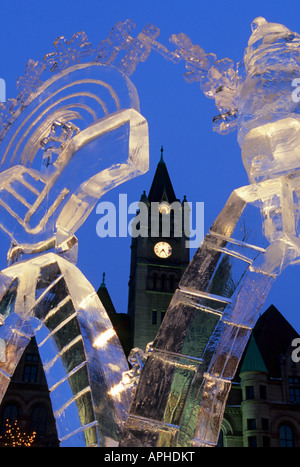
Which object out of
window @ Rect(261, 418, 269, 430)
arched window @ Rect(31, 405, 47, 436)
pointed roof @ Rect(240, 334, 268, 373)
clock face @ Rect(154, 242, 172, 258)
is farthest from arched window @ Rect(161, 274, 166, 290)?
arched window @ Rect(31, 405, 47, 436)

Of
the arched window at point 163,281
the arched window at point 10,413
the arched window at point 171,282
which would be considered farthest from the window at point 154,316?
the arched window at point 10,413

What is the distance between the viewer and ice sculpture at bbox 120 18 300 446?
374 cm

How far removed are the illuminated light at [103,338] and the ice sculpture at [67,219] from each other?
1 cm

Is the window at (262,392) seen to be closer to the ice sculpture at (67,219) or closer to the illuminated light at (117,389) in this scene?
the ice sculpture at (67,219)

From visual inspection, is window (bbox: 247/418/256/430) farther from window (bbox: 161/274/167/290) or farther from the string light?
window (bbox: 161/274/167/290)

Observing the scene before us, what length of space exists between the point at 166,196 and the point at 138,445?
150 feet

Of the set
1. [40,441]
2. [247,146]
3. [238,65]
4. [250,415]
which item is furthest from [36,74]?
[250,415]

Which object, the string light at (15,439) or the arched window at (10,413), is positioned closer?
the string light at (15,439)

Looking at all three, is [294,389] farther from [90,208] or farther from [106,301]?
[90,208]

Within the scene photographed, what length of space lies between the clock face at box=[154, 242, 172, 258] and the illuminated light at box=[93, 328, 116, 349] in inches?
1598

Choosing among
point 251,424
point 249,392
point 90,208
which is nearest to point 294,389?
point 249,392

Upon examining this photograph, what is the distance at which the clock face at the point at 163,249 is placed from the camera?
45.5 metres

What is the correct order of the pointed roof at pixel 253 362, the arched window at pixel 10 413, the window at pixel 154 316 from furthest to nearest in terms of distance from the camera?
1. the window at pixel 154 316
2. the pointed roof at pixel 253 362
3. the arched window at pixel 10 413

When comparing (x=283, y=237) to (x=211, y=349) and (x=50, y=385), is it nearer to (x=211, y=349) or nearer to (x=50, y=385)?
(x=211, y=349)
